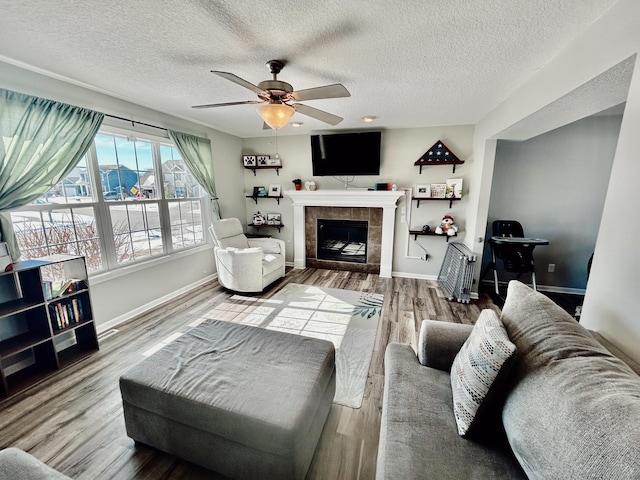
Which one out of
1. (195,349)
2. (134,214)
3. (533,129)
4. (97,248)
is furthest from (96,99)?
(533,129)

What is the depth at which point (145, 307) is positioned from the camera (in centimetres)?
320

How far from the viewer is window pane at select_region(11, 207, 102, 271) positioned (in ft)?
7.43

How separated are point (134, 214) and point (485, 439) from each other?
146 inches

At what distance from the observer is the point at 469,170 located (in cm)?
394

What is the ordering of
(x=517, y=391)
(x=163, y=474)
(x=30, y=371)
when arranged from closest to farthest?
(x=517, y=391) < (x=163, y=474) < (x=30, y=371)

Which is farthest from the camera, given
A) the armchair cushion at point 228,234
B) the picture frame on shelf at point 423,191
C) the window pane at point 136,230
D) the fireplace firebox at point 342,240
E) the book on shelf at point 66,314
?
the fireplace firebox at point 342,240

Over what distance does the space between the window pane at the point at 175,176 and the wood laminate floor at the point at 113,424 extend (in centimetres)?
175

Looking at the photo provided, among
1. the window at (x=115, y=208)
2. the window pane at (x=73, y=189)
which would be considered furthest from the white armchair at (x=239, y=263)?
the window pane at (x=73, y=189)

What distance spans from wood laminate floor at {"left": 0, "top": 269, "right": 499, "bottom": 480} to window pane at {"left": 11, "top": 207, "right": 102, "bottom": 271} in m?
0.90

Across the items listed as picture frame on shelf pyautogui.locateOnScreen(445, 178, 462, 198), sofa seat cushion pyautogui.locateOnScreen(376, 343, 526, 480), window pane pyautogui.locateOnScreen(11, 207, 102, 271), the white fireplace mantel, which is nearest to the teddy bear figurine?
picture frame on shelf pyautogui.locateOnScreen(445, 178, 462, 198)

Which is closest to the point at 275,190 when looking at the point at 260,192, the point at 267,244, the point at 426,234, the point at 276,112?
the point at 260,192

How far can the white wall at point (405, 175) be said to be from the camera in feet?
13.1

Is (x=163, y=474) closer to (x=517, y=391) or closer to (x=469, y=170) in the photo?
(x=517, y=391)

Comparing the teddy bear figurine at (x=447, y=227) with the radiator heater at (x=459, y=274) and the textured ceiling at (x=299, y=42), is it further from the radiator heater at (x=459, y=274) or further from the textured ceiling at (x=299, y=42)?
the textured ceiling at (x=299, y=42)
